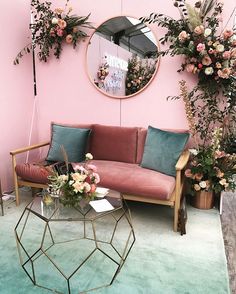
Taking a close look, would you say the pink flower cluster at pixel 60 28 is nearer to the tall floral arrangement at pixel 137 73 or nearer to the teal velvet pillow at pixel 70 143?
the tall floral arrangement at pixel 137 73

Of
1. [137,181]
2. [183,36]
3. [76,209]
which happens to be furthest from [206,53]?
[76,209]

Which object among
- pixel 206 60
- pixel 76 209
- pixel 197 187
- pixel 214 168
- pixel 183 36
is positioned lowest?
pixel 197 187

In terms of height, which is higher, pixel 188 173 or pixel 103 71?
pixel 103 71

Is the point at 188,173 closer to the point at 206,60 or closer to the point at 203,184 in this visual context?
the point at 203,184

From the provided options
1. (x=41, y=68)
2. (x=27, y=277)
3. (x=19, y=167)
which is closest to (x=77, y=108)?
(x=41, y=68)

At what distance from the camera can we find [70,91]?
3434mm

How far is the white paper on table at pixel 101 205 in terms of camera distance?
5.84 feet

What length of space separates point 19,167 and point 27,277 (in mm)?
1272

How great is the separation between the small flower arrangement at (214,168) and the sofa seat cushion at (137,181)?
11.4 inches

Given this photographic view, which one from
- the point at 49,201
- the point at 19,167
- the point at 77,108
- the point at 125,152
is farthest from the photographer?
the point at 77,108

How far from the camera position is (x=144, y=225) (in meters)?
2.45

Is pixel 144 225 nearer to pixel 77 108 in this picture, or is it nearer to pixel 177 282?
pixel 177 282

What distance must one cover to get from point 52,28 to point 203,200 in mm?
2524

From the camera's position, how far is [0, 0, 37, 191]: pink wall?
307 centimetres
